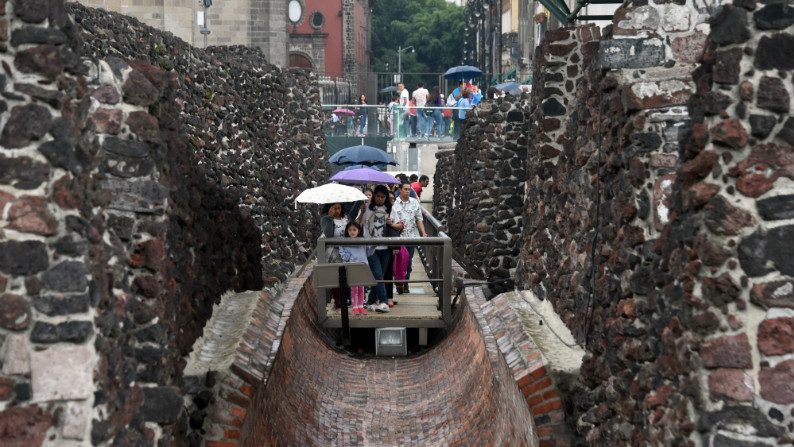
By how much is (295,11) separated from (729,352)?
55489 mm

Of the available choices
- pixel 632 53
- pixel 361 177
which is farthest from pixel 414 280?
pixel 632 53

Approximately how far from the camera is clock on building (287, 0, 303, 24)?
192 feet

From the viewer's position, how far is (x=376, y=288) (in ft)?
45.6

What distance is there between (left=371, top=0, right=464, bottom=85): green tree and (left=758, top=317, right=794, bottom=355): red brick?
64.0 metres

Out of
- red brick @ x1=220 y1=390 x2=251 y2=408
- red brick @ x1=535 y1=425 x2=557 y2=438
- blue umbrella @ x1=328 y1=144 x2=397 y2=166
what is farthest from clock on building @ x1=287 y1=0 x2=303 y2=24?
red brick @ x1=535 y1=425 x2=557 y2=438

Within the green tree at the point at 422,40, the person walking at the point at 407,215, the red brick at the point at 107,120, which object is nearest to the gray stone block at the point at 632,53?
the red brick at the point at 107,120

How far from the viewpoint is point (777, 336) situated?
4480 mm

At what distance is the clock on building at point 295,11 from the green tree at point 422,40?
10.8m

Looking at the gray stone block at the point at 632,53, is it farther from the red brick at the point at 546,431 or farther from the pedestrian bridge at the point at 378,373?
the red brick at the point at 546,431

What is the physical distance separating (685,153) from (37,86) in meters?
2.54

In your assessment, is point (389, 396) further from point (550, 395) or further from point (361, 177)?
point (361, 177)

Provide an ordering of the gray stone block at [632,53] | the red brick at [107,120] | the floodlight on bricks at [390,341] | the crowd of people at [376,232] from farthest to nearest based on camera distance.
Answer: the crowd of people at [376,232] < the floodlight on bricks at [390,341] < the gray stone block at [632,53] < the red brick at [107,120]

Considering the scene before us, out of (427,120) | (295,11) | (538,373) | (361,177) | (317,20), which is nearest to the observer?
(538,373)

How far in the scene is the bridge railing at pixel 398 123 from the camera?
1182 inches
